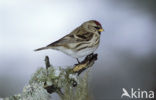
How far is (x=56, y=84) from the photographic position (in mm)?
1978

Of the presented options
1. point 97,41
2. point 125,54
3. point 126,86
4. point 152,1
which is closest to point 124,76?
point 126,86

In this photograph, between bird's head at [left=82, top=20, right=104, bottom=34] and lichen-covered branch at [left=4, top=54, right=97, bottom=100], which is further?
bird's head at [left=82, top=20, right=104, bottom=34]

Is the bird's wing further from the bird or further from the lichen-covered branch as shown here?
the lichen-covered branch

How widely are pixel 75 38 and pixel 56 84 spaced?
0.74 ft

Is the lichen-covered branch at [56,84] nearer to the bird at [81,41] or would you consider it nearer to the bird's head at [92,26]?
the bird at [81,41]

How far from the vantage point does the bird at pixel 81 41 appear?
208 centimetres

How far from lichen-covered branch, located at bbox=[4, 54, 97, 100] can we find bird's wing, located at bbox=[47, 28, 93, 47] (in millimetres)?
106

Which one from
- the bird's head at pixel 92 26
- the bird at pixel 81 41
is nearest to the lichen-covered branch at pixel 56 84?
the bird at pixel 81 41

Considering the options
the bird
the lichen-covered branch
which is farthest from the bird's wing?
the lichen-covered branch

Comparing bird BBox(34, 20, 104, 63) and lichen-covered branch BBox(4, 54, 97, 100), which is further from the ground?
bird BBox(34, 20, 104, 63)

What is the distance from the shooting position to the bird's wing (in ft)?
6.81

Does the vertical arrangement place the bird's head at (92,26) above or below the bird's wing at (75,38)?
above

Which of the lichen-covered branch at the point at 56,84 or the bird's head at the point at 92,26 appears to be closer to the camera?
the lichen-covered branch at the point at 56,84

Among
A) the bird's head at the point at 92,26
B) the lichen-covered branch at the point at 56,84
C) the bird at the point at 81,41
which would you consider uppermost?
the bird's head at the point at 92,26
